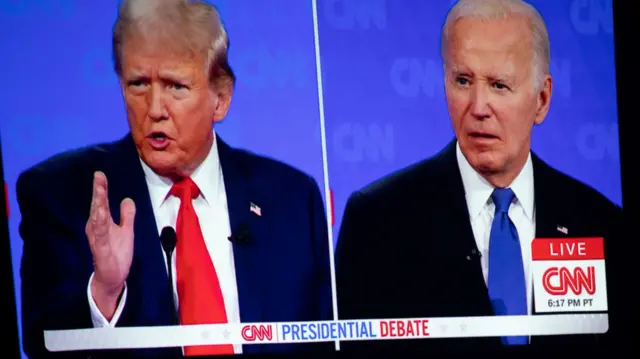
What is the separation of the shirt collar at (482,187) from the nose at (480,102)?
14cm

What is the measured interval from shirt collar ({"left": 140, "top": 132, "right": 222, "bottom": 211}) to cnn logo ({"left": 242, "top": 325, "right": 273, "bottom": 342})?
1.56ft

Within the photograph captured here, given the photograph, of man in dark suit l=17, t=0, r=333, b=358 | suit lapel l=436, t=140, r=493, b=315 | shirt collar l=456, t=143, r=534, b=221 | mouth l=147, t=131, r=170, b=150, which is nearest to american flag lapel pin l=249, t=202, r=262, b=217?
man in dark suit l=17, t=0, r=333, b=358

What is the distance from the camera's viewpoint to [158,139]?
11.6ft

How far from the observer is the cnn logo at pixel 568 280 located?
351 cm

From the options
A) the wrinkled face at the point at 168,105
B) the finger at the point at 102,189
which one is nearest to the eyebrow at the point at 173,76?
the wrinkled face at the point at 168,105

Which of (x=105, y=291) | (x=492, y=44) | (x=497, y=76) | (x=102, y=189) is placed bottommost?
(x=105, y=291)

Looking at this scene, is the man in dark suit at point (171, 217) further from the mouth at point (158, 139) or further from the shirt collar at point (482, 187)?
the shirt collar at point (482, 187)

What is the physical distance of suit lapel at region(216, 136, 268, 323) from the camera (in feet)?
11.5

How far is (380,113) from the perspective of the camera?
358 cm

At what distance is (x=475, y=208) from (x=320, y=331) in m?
0.71

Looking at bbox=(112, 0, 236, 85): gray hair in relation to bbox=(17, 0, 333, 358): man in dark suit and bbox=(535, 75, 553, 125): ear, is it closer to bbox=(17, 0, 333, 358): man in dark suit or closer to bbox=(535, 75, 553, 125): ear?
bbox=(17, 0, 333, 358): man in dark suit

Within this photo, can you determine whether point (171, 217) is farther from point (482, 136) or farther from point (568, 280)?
point (568, 280)

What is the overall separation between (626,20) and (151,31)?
1.77m

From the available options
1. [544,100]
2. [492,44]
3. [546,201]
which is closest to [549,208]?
[546,201]
